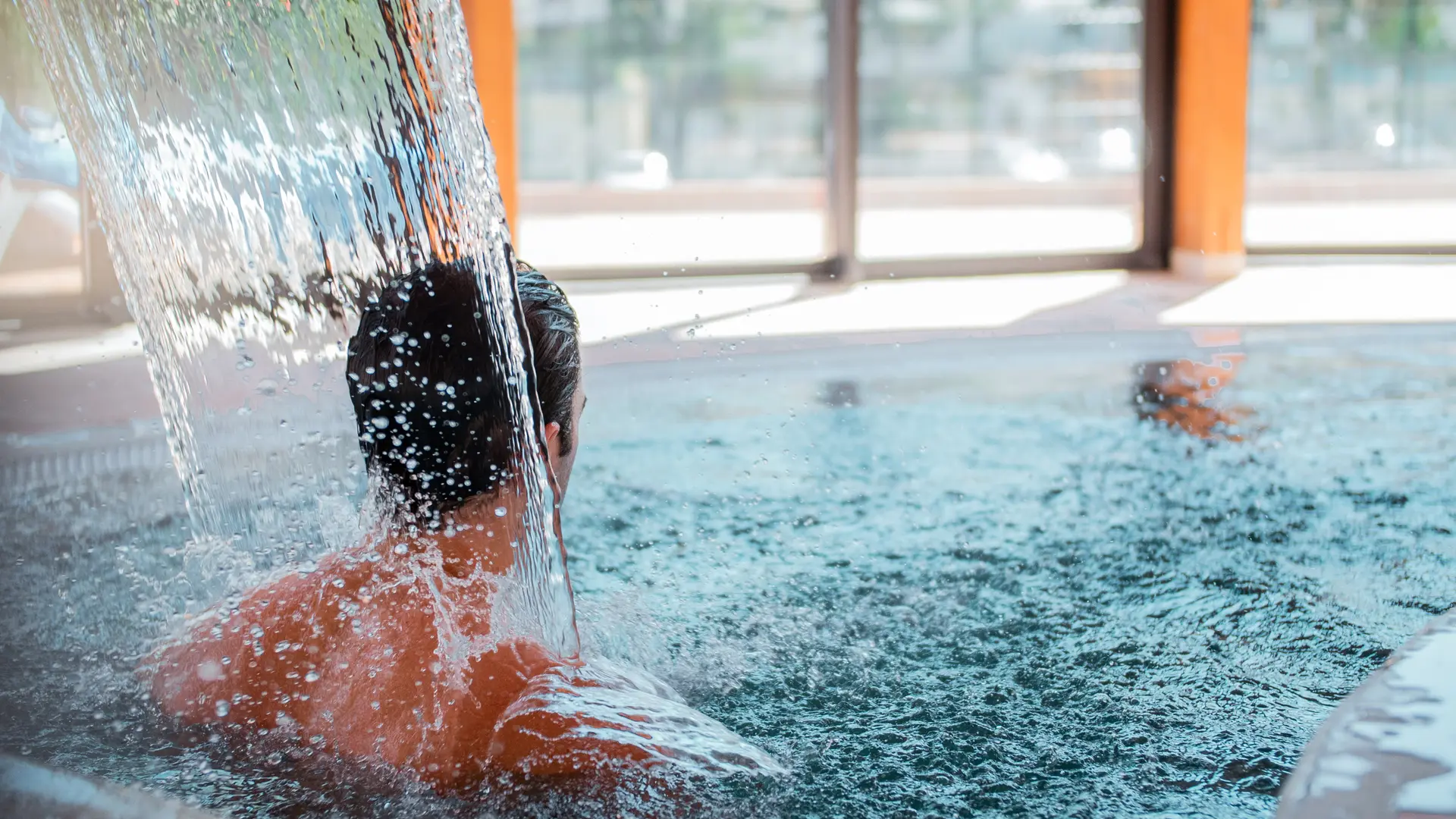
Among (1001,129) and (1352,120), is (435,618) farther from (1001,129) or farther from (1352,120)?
(1352,120)

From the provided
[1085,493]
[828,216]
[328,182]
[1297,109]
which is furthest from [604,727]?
[1297,109]

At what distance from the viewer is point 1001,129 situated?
7.25 m

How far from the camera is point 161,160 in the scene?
193cm

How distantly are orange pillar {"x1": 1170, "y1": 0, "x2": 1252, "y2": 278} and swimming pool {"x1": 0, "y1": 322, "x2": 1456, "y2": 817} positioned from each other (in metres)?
3.01

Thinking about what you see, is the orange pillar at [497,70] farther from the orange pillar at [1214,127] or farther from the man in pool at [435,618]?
the man in pool at [435,618]

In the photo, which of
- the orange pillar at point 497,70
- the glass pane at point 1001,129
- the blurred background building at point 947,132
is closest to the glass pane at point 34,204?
the orange pillar at point 497,70

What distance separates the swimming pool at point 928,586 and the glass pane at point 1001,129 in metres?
3.38

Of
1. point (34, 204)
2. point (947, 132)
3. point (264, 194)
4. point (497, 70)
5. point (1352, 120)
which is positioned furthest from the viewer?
point (1352, 120)

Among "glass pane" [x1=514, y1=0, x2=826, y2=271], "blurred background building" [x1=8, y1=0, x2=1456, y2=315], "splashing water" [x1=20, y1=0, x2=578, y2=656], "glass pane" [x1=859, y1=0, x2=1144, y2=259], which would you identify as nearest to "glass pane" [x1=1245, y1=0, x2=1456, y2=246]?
"blurred background building" [x1=8, y1=0, x2=1456, y2=315]

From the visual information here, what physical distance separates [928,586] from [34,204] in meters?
4.22

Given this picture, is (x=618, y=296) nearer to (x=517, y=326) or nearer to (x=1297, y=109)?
(x=1297, y=109)

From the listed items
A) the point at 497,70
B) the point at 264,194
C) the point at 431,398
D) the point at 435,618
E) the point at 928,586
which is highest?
the point at 497,70

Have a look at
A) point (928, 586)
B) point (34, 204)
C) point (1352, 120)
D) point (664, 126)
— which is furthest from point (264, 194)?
point (1352, 120)

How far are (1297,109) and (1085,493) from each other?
5.51 meters
